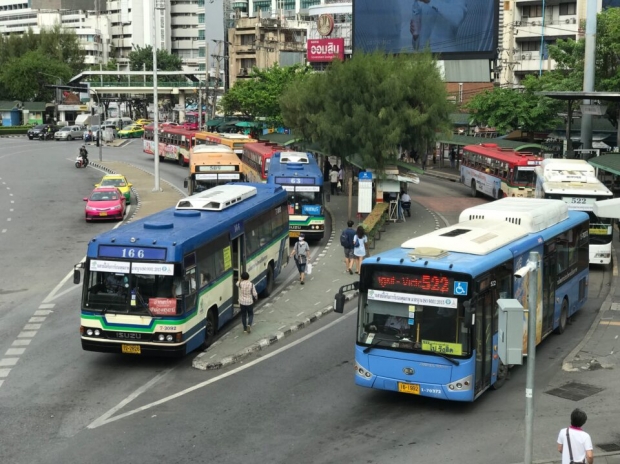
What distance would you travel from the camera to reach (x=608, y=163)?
34.1 m

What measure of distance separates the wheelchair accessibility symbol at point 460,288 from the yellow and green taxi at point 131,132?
87842 millimetres

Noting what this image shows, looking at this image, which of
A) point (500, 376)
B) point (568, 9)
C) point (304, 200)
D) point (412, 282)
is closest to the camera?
point (412, 282)

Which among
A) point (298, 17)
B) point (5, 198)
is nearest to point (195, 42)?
point (298, 17)

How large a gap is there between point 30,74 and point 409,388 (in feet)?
361

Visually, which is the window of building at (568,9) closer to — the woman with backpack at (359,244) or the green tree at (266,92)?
the green tree at (266,92)

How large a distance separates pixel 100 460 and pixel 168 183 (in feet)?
135

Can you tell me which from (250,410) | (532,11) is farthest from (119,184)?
(532,11)

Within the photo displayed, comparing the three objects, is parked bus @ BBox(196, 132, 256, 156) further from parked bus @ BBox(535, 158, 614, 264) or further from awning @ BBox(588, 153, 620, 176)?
parked bus @ BBox(535, 158, 614, 264)

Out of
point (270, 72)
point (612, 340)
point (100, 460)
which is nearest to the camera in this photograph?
point (100, 460)

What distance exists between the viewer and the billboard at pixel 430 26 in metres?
68.1

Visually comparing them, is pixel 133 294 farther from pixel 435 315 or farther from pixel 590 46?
pixel 590 46

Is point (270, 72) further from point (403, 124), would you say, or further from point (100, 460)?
point (100, 460)

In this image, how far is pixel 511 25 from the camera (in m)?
73.9

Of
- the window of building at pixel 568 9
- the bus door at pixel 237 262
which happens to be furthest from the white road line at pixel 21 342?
the window of building at pixel 568 9
